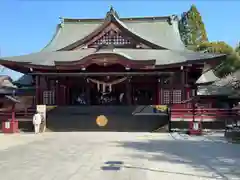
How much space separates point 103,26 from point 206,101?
1281 centimetres

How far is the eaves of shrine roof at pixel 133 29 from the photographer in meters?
29.6

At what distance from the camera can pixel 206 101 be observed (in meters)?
31.7

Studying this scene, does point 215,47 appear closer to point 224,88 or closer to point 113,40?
point 224,88

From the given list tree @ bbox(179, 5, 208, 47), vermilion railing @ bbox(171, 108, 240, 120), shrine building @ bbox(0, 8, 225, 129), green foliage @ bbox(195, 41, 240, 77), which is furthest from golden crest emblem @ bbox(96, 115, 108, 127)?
tree @ bbox(179, 5, 208, 47)

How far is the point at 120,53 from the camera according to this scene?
21.9 meters

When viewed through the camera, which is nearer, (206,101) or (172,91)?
(172,91)

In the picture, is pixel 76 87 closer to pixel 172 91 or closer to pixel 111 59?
pixel 111 59

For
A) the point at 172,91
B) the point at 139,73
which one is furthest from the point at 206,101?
the point at 139,73

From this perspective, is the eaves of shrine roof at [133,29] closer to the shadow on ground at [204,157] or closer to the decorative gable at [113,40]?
the decorative gable at [113,40]

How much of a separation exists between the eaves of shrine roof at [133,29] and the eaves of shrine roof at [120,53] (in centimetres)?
306

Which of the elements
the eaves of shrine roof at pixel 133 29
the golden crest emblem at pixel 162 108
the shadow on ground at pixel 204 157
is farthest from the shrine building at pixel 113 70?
the shadow on ground at pixel 204 157

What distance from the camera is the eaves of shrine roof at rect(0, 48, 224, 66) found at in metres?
22.4

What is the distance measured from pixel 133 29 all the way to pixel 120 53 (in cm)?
981

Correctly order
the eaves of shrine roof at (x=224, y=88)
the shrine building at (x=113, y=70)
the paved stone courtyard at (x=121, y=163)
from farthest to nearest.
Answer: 1. the eaves of shrine roof at (x=224, y=88)
2. the shrine building at (x=113, y=70)
3. the paved stone courtyard at (x=121, y=163)
